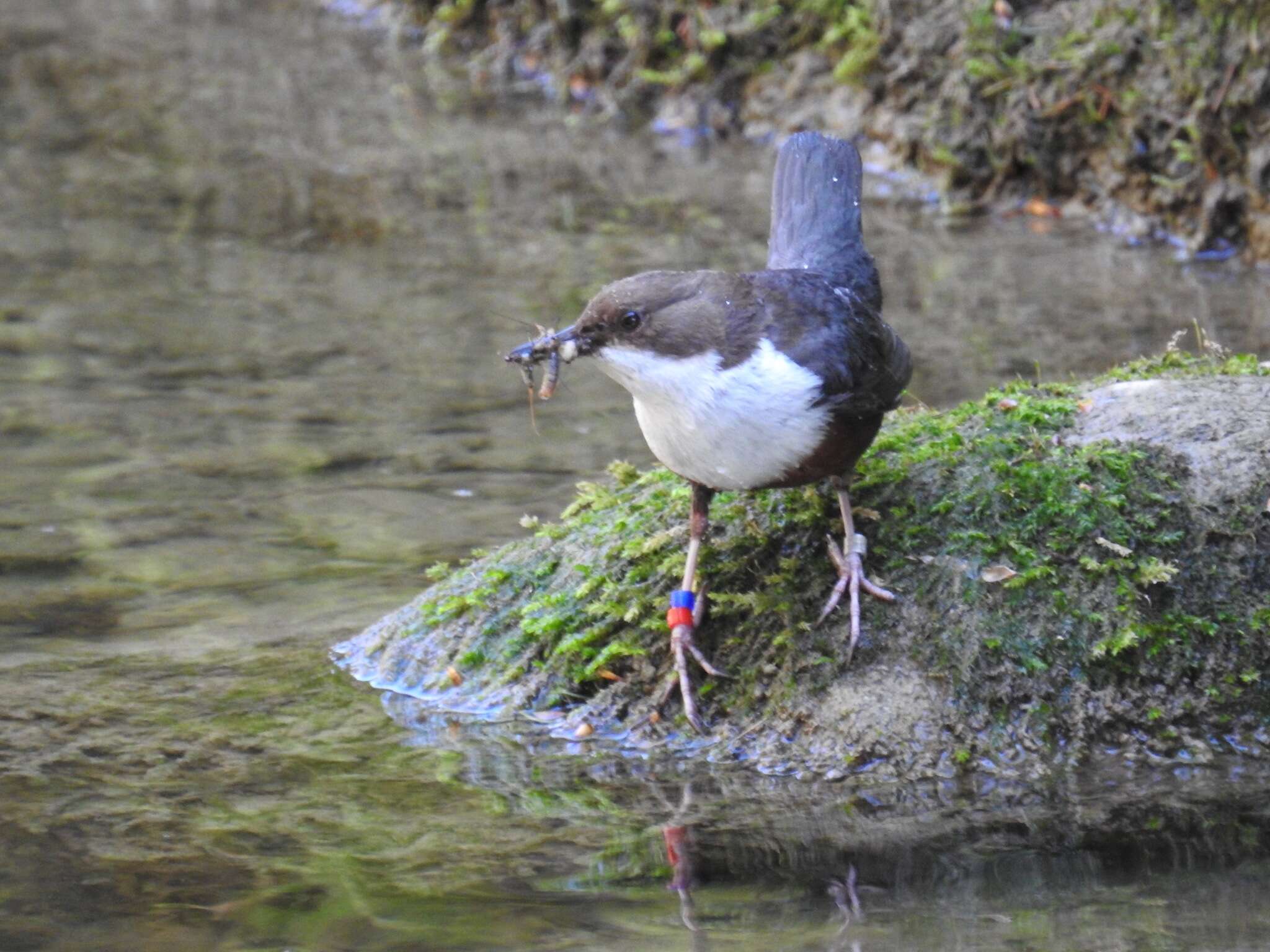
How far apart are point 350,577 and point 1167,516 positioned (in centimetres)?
265

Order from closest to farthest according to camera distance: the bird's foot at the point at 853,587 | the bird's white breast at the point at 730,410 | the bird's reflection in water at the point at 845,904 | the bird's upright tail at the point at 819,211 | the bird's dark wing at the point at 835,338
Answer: the bird's reflection in water at the point at 845,904
the bird's white breast at the point at 730,410
the bird's dark wing at the point at 835,338
the bird's foot at the point at 853,587
the bird's upright tail at the point at 819,211

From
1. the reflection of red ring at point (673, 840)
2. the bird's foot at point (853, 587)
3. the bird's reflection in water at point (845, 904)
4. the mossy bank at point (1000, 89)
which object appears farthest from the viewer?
the mossy bank at point (1000, 89)

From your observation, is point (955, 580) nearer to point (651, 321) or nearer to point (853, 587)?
point (853, 587)

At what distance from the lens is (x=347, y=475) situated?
587cm

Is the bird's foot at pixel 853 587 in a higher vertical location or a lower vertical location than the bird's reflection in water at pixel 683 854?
higher

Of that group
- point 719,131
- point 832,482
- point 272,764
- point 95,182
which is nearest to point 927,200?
point 719,131

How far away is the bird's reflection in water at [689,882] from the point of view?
2.69 meters

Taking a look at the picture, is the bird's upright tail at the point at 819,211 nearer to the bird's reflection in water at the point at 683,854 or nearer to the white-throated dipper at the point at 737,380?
the white-throated dipper at the point at 737,380

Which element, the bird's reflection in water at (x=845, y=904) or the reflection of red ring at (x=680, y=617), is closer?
the bird's reflection in water at (x=845, y=904)

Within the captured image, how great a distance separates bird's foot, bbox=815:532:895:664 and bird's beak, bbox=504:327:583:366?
82 cm

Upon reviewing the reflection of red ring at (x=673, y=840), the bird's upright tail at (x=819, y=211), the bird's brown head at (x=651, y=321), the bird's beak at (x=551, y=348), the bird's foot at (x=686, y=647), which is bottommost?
the reflection of red ring at (x=673, y=840)

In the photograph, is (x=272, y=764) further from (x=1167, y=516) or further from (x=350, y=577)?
(x=1167, y=516)

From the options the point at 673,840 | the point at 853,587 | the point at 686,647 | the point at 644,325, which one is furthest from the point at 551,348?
A: the point at 673,840

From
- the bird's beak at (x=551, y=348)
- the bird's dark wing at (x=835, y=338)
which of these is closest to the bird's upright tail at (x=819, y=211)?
the bird's dark wing at (x=835, y=338)
